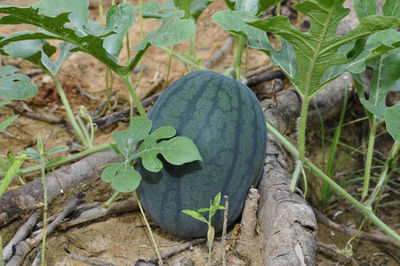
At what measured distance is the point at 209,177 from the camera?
4.96 ft

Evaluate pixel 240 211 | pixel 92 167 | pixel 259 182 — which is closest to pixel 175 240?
pixel 240 211

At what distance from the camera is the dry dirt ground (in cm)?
170

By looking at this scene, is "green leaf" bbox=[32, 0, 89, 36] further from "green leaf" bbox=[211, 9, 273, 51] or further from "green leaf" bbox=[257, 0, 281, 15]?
"green leaf" bbox=[257, 0, 281, 15]

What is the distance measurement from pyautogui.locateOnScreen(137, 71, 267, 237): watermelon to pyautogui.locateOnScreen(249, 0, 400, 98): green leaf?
264mm

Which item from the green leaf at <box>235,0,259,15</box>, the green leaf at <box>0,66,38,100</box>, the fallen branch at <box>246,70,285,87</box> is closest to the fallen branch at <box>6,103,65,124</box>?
the green leaf at <box>0,66,38,100</box>

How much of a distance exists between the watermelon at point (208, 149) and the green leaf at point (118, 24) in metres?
0.29

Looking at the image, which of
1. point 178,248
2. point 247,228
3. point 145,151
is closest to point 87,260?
point 178,248

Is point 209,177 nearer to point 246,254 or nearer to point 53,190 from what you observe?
point 246,254

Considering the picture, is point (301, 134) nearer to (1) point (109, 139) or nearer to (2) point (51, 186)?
(2) point (51, 186)

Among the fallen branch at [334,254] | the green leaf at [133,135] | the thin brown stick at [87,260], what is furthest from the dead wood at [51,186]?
the fallen branch at [334,254]

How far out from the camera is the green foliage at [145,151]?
141 centimetres

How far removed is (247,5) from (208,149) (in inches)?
26.0

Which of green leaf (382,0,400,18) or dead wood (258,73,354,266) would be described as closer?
dead wood (258,73,354,266)

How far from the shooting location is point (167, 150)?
144cm
